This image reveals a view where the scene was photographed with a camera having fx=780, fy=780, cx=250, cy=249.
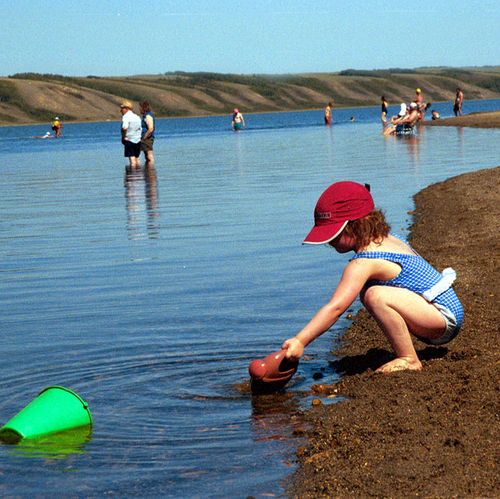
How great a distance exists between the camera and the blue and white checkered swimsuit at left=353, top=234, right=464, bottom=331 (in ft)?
14.1

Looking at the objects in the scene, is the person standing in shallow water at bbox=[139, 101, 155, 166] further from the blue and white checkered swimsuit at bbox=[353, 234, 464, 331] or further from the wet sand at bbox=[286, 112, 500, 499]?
the blue and white checkered swimsuit at bbox=[353, 234, 464, 331]

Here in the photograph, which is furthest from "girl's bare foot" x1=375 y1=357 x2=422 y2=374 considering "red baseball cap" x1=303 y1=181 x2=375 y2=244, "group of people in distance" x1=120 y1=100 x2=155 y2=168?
"group of people in distance" x1=120 y1=100 x2=155 y2=168

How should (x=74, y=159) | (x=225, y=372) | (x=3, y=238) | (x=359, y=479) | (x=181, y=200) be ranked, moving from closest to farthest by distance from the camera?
(x=359, y=479), (x=225, y=372), (x=3, y=238), (x=181, y=200), (x=74, y=159)

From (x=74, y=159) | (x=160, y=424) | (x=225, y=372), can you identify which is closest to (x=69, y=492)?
(x=160, y=424)

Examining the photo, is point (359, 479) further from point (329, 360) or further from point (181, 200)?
point (181, 200)

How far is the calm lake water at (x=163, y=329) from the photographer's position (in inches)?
138

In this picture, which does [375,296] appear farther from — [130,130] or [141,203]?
[130,130]

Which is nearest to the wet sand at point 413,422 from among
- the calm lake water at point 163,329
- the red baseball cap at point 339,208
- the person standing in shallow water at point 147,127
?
the calm lake water at point 163,329

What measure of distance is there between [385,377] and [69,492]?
1.82 meters

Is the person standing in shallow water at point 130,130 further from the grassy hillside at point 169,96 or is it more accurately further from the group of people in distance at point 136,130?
the grassy hillside at point 169,96

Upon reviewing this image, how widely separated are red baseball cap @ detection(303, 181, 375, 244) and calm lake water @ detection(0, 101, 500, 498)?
0.96 metres

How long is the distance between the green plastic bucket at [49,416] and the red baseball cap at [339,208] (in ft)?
4.82

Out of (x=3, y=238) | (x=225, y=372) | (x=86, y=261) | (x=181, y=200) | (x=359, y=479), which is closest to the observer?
(x=359, y=479)

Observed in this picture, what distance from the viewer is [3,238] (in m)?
10.3
